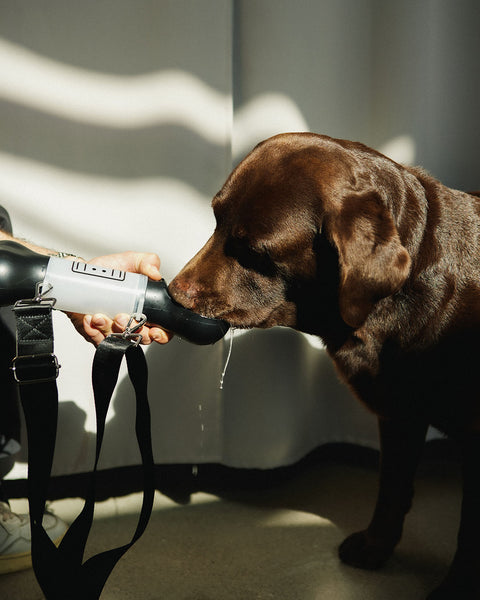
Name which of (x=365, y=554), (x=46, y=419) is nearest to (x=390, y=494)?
(x=365, y=554)

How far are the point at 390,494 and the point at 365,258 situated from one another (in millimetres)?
891

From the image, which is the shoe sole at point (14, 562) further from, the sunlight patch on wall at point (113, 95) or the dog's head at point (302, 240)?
the sunlight patch on wall at point (113, 95)

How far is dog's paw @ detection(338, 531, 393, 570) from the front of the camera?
6.03ft

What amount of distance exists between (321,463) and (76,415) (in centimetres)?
107

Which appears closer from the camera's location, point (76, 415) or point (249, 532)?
point (249, 532)

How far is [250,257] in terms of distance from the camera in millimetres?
1493

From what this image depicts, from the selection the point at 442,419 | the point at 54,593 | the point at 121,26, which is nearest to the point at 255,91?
the point at 121,26

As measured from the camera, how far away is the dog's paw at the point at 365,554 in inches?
72.4

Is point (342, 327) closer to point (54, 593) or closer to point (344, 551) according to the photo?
point (344, 551)

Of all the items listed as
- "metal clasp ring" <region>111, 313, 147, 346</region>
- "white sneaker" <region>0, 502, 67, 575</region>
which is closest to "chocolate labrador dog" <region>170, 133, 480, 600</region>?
"metal clasp ring" <region>111, 313, 147, 346</region>

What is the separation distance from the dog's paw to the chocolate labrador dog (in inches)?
9.3

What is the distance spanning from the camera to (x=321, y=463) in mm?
2594

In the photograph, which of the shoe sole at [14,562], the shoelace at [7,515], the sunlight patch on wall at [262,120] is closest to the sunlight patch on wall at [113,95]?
the sunlight patch on wall at [262,120]

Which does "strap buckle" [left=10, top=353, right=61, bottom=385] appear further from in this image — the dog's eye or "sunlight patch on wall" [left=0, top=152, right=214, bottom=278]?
"sunlight patch on wall" [left=0, top=152, right=214, bottom=278]
